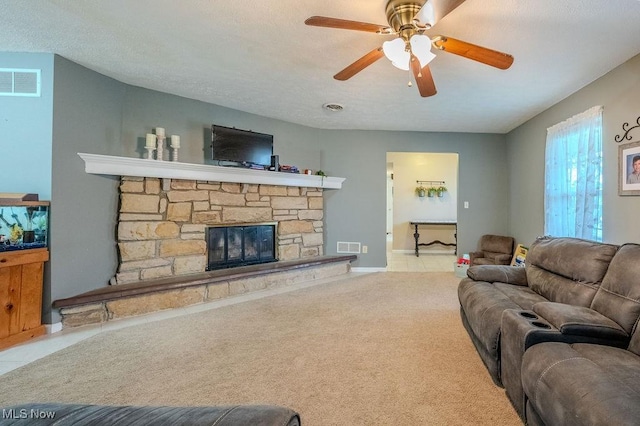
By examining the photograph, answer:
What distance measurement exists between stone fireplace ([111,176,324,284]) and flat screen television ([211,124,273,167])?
337mm

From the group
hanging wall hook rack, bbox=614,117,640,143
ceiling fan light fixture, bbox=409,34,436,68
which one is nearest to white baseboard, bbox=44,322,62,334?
ceiling fan light fixture, bbox=409,34,436,68

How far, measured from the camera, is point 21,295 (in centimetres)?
238

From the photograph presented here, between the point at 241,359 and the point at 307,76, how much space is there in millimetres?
2629

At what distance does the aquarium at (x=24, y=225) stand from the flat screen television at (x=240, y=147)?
5.67ft

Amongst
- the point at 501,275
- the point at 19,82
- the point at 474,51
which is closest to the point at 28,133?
the point at 19,82

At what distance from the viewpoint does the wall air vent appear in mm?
2537

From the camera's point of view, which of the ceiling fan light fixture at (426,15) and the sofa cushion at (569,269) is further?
the sofa cushion at (569,269)

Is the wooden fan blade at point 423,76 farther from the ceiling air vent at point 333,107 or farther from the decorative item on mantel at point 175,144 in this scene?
the decorative item on mantel at point 175,144

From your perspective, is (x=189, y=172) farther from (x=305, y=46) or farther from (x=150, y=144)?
(x=305, y=46)

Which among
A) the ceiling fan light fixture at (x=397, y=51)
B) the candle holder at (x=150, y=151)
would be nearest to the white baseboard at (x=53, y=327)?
the candle holder at (x=150, y=151)

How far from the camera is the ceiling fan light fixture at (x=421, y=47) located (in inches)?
66.3

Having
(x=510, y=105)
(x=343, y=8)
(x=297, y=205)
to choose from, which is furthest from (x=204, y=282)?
(x=510, y=105)

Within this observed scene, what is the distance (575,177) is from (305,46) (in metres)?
3.20

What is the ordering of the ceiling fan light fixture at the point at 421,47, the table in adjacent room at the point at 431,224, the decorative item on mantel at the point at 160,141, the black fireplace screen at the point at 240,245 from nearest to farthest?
the ceiling fan light fixture at the point at 421,47 → the decorative item on mantel at the point at 160,141 → the black fireplace screen at the point at 240,245 → the table in adjacent room at the point at 431,224
